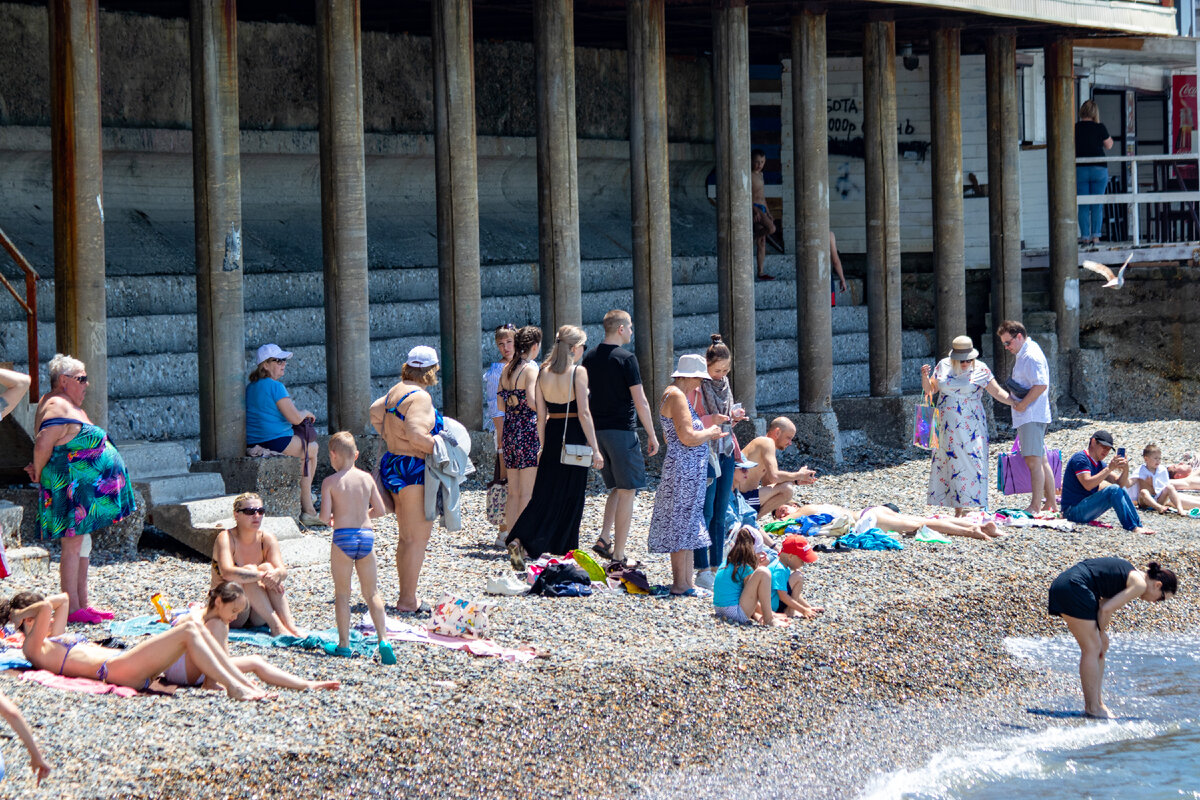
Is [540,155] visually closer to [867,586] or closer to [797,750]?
[867,586]

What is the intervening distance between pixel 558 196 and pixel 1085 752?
6.42m

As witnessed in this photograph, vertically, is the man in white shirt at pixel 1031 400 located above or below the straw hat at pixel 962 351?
below

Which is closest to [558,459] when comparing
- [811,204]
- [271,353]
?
[271,353]

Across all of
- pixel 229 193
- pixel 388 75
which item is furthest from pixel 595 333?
pixel 229 193

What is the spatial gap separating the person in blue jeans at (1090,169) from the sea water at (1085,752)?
9476 millimetres

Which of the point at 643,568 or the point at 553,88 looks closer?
the point at 643,568

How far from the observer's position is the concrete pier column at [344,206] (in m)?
12.3

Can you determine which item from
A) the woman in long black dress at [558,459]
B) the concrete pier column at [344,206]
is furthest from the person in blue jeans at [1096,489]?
the concrete pier column at [344,206]

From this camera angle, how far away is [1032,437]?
40.9 feet

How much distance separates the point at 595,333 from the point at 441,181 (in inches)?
175

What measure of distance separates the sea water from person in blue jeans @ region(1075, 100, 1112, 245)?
31.1 feet

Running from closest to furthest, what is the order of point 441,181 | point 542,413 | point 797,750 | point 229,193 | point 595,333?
1. point 797,750
2. point 542,413
3. point 229,193
4. point 441,181
5. point 595,333

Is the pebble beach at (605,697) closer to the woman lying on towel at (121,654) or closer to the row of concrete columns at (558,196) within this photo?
the woman lying on towel at (121,654)

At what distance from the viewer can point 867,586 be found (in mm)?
10266
